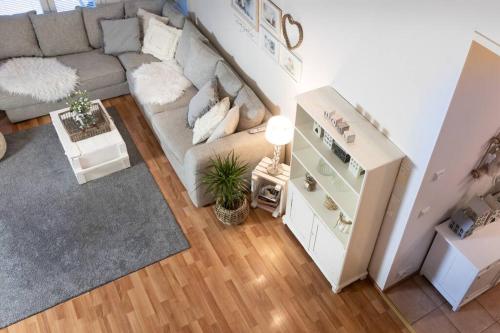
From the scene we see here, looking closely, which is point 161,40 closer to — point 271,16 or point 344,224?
point 271,16

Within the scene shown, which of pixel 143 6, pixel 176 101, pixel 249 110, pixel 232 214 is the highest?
pixel 143 6

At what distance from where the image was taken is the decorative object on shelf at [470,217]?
11.6ft

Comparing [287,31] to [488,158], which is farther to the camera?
[287,31]

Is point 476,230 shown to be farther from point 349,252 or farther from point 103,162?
point 103,162

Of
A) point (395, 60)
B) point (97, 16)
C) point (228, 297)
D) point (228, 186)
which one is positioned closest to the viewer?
point (395, 60)

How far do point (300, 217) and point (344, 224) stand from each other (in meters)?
0.52

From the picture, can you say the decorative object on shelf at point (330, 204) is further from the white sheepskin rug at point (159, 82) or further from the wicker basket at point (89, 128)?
the wicker basket at point (89, 128)

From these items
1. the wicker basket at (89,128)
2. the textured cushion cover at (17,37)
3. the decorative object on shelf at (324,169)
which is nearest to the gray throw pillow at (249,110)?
the decorative object on shelf at (324,169)

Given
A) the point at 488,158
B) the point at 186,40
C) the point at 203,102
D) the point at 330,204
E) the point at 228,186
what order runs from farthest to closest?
the point at 186,40 < the point at 203,102 < the point at 228,186 < the point at 330,204 < the point at 488,158

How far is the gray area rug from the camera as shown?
159 inches

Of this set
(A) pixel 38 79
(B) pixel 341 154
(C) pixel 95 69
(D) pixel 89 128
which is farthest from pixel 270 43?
(A) pixel 38 79

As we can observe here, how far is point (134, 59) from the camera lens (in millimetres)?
5844

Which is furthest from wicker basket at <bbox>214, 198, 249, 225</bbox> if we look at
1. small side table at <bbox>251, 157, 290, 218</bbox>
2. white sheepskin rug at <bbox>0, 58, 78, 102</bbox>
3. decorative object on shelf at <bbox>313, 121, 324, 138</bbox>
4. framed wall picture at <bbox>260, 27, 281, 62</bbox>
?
white sheepskin rug at <bbox>0, 58, 78, 102</bbox>

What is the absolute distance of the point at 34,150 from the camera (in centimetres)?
527
